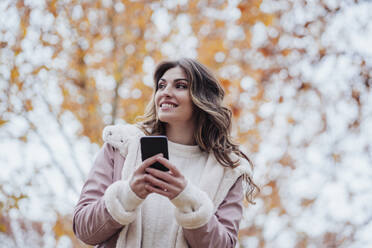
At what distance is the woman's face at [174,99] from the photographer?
7.39ft

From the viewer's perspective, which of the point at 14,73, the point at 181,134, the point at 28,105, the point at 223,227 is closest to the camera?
the point at 223,227

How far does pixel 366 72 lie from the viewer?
3709 millimetres

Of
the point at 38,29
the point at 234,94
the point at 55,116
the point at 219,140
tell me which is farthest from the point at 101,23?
the point at 219,140

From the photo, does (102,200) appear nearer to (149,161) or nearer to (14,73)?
(149,161)

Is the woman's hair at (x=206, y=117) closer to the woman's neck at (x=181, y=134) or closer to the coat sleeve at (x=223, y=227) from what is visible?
the woman's neck at (x=181, y=134)

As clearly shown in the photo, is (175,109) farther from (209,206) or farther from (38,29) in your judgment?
(38,29)

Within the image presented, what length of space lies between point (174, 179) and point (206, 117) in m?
0.75

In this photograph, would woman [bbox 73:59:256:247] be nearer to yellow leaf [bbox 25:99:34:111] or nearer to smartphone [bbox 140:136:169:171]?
smartphone [bbox 140:136:169:171]

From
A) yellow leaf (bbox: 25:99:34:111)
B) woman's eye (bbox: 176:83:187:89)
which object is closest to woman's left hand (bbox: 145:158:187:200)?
woman's eye (bbox: 176:83:187:89)

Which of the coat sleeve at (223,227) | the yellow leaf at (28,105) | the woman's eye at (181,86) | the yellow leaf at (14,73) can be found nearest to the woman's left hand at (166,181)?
the coat sleeve at (223,227)

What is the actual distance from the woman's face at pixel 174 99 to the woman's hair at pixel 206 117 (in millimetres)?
37

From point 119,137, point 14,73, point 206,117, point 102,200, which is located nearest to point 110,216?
point 102,200

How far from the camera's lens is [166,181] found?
1760 mm

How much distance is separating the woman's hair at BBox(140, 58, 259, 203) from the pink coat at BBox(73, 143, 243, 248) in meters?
0.21
